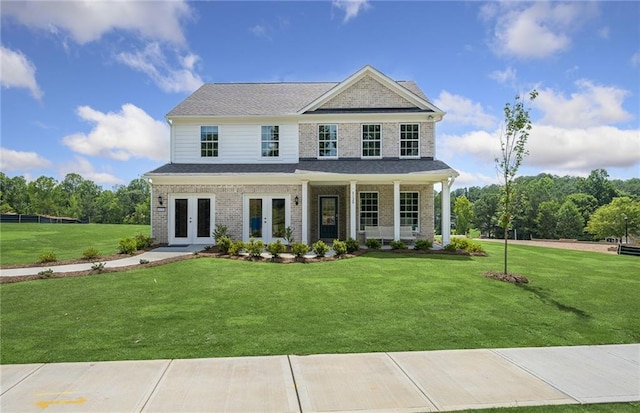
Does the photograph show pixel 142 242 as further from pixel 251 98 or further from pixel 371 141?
pixel 371 141

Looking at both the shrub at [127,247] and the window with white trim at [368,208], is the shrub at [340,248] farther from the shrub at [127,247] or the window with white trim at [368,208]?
the shrub at [127,247]

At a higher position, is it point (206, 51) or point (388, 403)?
point (206, 51)

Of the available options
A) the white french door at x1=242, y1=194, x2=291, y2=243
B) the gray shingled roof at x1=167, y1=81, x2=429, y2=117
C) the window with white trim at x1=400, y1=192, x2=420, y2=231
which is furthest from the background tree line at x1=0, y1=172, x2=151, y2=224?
the window with white trim at x1=400, y1=192, x2=420, y2=231

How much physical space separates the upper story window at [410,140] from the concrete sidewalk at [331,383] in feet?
47.3

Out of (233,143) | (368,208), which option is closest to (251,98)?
(233,143)

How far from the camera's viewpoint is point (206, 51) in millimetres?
15914

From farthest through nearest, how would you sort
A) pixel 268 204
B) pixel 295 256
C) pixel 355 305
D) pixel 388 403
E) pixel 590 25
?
pixel 268 204 < pixel 295 256 < pixel 590 25 < pixel 355 305 < pixel 388 403

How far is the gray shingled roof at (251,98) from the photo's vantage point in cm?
1972

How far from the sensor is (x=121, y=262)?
13.2m

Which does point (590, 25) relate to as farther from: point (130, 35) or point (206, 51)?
point (130, 35)

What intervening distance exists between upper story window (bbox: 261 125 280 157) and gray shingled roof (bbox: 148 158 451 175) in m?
0.84

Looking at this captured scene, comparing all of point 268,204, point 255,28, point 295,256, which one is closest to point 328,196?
point 268,204

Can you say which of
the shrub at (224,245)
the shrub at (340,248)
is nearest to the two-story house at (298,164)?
the shrub at (340,248)

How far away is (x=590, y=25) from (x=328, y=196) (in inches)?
506
